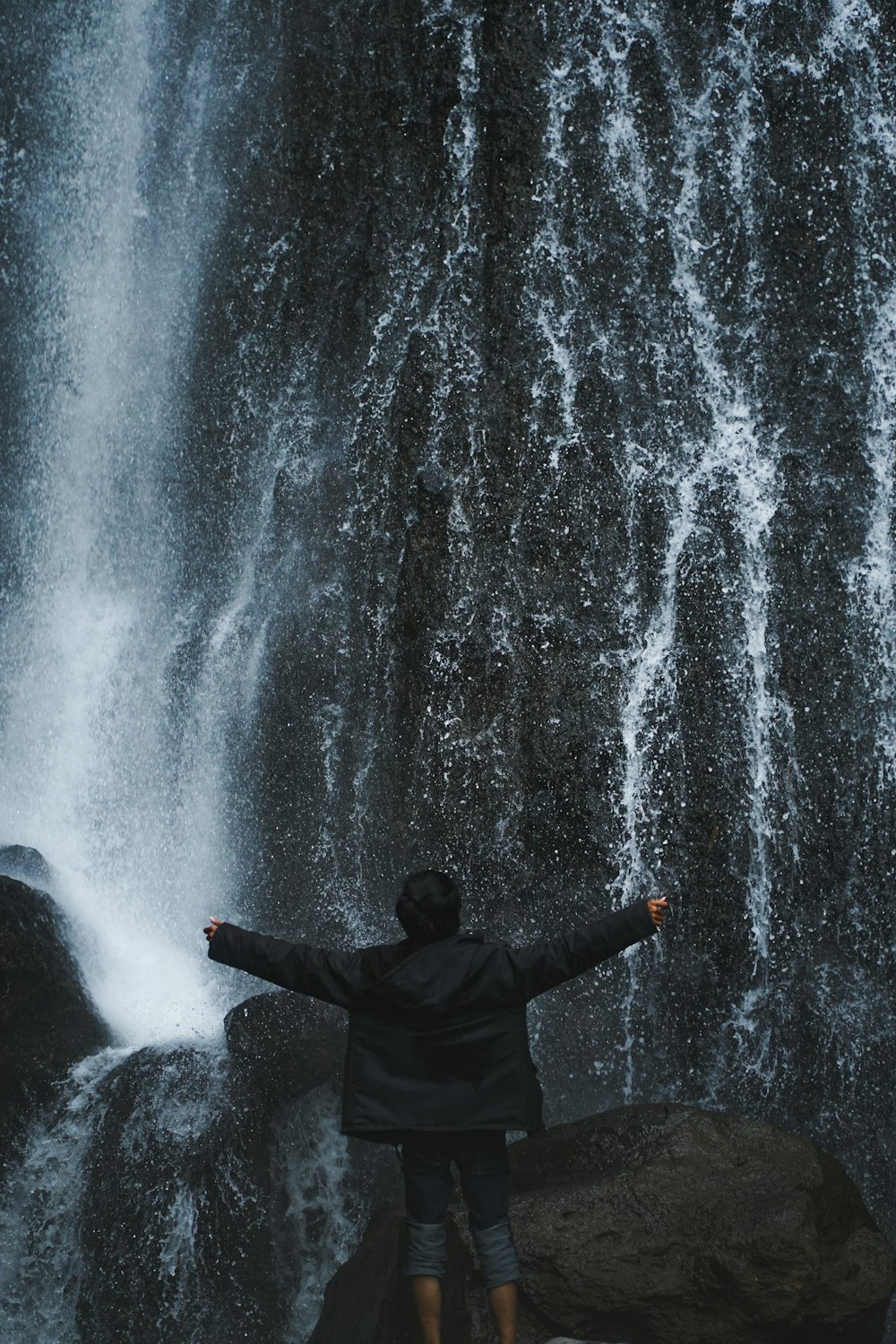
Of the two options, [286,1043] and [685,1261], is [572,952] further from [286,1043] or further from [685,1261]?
[286,1043]

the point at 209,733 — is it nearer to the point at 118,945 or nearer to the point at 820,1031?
the point at 118,945

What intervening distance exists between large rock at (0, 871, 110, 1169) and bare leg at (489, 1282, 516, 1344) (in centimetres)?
407

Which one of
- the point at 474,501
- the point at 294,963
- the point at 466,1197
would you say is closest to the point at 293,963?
the point at 294,963

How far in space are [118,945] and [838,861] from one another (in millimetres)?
5082

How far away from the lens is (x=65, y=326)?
11.3m

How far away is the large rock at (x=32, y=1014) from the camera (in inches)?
297

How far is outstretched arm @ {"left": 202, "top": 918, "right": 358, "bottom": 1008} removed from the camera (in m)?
4.24

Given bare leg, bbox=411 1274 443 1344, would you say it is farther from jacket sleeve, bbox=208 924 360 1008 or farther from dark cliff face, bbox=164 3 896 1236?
dark cliff face, bbox=164 3 896 1236

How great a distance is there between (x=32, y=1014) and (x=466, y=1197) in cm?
420

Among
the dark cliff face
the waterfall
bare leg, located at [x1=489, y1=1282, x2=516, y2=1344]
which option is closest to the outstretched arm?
bare leg, located at [x1=489, y1=1282, x2=516, y2=1344]

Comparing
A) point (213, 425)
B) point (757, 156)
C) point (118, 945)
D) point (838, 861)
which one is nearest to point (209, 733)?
point (118, 945)

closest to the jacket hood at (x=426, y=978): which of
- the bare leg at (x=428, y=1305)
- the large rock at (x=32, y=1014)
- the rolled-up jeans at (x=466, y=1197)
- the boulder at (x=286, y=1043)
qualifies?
the rolled-up jeans at (x=466, y=1197)

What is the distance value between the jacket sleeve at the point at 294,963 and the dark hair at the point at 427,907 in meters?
0.21

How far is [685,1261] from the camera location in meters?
5.18
